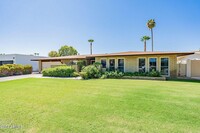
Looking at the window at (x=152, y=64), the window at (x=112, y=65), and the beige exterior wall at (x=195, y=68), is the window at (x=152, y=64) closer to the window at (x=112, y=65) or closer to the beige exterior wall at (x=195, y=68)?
the window at (x=112, y=65)

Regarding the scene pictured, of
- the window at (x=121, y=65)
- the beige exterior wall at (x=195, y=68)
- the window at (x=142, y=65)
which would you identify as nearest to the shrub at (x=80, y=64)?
the window at (x=121, y=65)

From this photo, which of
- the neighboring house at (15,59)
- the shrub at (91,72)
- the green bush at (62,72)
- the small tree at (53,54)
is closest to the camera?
the shrub at (91,72)

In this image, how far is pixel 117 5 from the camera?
636 inches

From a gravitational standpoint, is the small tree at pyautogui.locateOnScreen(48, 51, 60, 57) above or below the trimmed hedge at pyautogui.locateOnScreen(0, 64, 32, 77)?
above

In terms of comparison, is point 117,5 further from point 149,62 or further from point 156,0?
point 149,62

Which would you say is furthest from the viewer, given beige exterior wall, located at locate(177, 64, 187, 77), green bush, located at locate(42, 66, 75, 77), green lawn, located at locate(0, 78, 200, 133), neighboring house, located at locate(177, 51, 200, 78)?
green bush, located at locate(42, 66, 75, 77)

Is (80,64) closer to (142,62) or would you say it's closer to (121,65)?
(121,65)

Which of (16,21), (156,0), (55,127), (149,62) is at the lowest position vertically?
(55,127)

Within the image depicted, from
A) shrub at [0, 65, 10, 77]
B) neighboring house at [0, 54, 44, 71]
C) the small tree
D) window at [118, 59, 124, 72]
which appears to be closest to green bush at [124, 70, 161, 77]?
window at [118, 59, 124, 72]

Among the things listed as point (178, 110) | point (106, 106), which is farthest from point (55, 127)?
point (178, 110)

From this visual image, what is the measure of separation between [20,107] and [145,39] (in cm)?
3390

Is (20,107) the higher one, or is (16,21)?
(16,21)

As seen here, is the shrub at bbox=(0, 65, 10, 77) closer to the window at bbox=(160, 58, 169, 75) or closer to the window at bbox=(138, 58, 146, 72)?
the window at bbox=(138, 58, 146, 72)

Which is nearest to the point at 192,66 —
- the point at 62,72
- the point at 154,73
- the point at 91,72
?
the point at 154,73
